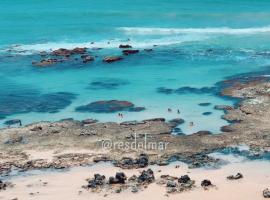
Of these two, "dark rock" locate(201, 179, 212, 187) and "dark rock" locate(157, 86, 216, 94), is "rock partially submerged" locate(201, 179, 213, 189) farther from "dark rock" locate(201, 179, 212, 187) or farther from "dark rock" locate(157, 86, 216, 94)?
"dark rock" locate(157, 86, 216, 94)

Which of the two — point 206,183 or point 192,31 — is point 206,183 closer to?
point 206,183

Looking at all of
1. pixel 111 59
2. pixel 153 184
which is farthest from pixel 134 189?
pixel 111 59

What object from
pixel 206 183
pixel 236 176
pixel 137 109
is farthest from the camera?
pixel 137 109

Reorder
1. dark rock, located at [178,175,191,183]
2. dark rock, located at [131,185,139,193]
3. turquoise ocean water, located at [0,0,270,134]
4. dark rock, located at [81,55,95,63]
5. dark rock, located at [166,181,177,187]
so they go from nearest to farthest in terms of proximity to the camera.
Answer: dark rock, located at [131,185,139,193] < dark rock, located at [166,181,177,187] < dark rock, located at [178,175,191,183] < turquoise ocean water, located at [0,0,270,134] < dark rock, located at [81,55,95,63]

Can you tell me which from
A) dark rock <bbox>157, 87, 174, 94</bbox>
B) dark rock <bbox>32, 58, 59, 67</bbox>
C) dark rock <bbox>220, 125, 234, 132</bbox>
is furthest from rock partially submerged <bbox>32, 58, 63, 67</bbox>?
dark rock <bbox>220, 125, 234, 132</bbox>

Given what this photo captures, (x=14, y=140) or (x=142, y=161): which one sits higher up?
(x=14, y=140)

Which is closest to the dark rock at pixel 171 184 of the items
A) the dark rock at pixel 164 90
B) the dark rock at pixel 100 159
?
the dark rock at pixel 100 159

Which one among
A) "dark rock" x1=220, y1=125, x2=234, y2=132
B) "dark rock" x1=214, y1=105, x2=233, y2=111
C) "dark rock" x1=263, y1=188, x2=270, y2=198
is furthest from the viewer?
"dark rock" x1=214, y1=105, x2=233, y2=111

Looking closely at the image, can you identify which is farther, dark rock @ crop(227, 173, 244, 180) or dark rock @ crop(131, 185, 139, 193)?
dark rock @ crop(227, 173, 244, 180)
